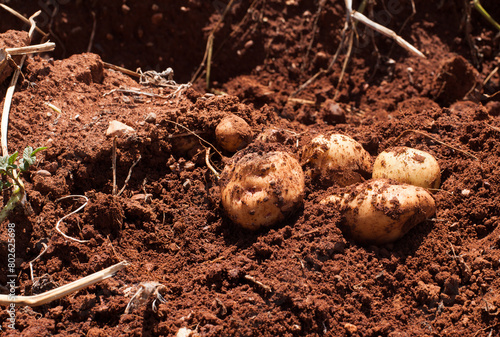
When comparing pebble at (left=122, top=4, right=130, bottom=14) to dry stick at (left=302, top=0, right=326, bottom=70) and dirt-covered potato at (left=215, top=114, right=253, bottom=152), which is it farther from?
dirt-covered potato at (left=215, top=114, right=253, bottom=152)

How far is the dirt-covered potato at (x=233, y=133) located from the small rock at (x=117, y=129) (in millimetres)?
440

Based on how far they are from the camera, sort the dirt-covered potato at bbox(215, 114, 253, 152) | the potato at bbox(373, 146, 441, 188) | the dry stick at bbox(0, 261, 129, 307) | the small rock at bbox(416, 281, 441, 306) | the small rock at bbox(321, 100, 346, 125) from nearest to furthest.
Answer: the dry stick at bbox(0, 261, 129, 307), the small rock at bbox(416, 281, 441, 306), the potato at bbox(373, 146, 441, 188), the dirt-covered potato at bbox(215, 114, 253, 152), the small rock at bbox(321, 100, 346, 125)

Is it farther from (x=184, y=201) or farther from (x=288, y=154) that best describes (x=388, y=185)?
(x=184, y=201)

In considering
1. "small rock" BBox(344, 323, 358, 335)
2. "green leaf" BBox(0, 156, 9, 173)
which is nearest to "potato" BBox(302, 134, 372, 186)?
"small rock" BBox(344, 323, 358, 335)

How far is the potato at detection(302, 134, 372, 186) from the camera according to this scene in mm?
2328

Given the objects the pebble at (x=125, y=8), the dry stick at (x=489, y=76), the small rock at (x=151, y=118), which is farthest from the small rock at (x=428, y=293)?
the pebble at (x=125, y=8)

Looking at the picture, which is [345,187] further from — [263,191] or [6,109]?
[6,109]

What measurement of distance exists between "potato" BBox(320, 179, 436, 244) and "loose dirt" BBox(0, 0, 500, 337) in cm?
6

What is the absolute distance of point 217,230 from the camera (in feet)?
7.58

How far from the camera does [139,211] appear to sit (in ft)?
7.55

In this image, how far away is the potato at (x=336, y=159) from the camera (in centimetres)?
233

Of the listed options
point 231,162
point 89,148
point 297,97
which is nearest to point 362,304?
point 231,162

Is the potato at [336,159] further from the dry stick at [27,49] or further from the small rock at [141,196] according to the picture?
the dry stick at [27,49]

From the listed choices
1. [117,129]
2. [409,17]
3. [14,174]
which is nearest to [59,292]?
[14,174]
